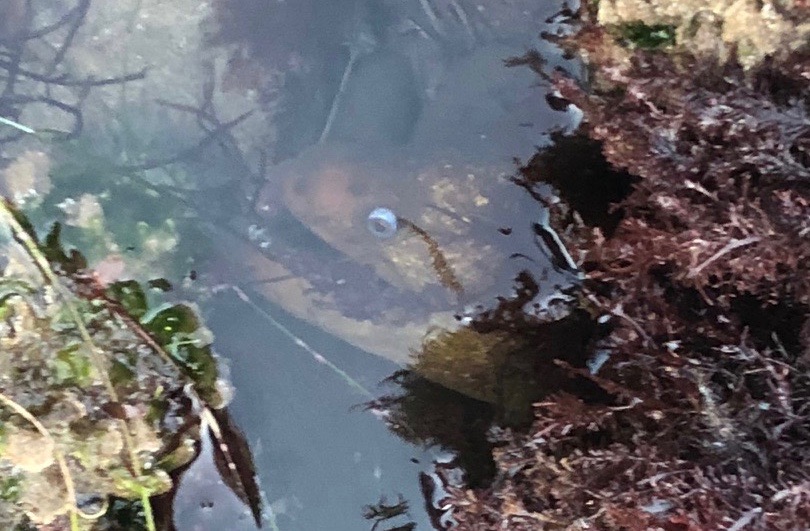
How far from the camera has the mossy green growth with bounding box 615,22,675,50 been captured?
50.6 inches

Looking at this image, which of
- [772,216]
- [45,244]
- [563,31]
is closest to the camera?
[772,216]

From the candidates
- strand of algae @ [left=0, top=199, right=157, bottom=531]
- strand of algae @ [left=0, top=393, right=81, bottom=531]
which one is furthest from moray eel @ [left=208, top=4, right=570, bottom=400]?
strand of algae @ [left=0, top=393, right=81, bottom=531]

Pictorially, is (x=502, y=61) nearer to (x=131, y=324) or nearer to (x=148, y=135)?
(x=148, y=135)

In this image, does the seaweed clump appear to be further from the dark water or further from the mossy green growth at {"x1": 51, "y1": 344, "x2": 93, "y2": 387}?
the mossy green growth at {"x1": 51, "y1": 344, "x2": 93, "y2": 387}

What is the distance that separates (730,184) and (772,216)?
8 centimetres

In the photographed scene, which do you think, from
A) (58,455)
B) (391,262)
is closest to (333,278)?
(391,262)

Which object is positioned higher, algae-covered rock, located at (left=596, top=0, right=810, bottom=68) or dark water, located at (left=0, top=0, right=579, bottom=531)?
algae-covered rock, located at (left=596, top=0, right=810, bottom=68)

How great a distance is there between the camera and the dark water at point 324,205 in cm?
159

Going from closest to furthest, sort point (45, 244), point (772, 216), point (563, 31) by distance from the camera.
A: 1. point (772, 216)
2. point (563, 31)
3. point (45, 244)

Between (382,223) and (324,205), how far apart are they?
138 mm

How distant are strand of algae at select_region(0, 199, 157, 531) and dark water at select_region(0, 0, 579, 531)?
0.48 ft

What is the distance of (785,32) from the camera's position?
1.14 m

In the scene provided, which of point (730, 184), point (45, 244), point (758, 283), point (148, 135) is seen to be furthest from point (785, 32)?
→ point (45, 244)

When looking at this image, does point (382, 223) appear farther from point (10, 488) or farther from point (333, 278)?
point (10, 488)
